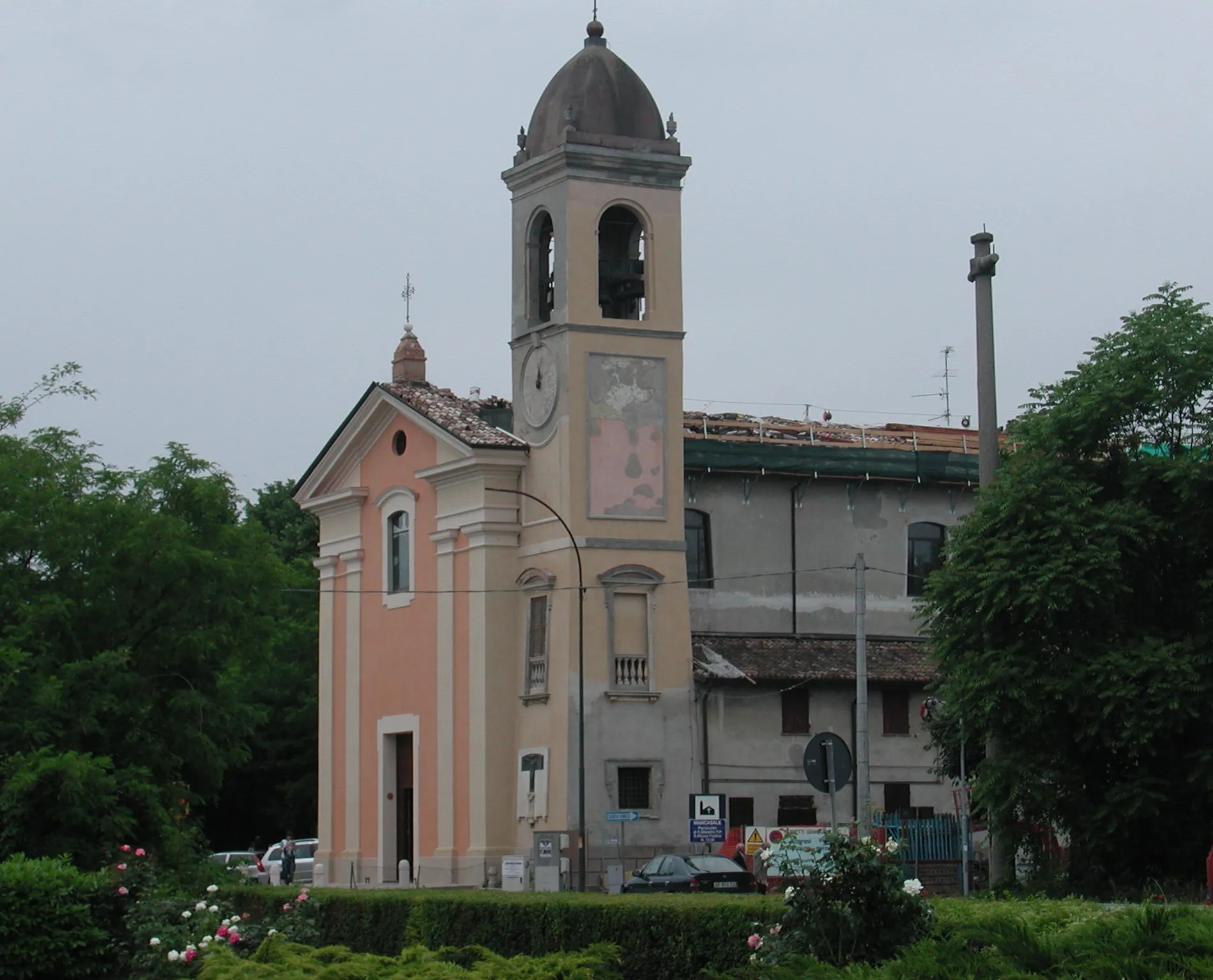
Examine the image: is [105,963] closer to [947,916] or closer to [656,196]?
[947,916]

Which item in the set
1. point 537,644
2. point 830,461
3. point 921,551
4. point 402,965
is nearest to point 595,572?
point 537,644

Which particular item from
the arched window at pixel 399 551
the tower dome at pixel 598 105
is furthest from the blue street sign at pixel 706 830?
the tower dome at pixel 598 105

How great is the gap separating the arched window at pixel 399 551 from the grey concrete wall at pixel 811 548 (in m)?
6.69

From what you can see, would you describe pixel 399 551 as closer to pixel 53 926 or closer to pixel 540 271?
pixel 540 271

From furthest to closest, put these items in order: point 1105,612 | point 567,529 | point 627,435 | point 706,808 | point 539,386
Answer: point 539,386, point 627,435, point 567,529, point 706,808, point 1105,612

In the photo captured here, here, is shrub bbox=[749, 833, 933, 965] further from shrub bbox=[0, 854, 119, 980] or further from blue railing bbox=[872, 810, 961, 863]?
blue railing bbox=[872, 810, 961, 863]

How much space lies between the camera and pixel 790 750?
4941 cm

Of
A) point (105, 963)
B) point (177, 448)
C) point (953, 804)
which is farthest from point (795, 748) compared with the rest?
point (105, 963)

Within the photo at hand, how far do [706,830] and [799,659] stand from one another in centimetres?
1322

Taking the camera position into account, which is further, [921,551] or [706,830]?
[921,551]

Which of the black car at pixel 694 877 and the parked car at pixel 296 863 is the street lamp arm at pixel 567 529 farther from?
the parked car at pixel 296 863

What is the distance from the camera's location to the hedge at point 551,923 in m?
18.2

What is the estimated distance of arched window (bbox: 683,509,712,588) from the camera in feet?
168

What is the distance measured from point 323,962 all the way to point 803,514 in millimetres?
34043
